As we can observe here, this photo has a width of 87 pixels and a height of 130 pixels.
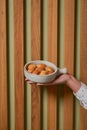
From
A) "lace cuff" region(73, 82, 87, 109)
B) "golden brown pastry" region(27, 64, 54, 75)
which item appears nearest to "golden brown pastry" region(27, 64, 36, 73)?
"golden brown pastry" region(27, 64, 54, 75)

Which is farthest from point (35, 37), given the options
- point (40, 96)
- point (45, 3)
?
point (40, 96)

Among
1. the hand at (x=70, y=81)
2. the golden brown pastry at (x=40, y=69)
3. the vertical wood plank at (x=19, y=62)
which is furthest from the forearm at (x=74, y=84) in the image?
the vertical wood plank at (x=19, y=62)

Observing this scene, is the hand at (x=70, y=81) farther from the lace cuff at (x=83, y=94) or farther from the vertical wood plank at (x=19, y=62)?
the vertical wood plank at (x=19, y=62)

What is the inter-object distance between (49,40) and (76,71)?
0.21 metres

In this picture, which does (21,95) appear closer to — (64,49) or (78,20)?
(64,49)

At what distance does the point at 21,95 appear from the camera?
4.21 ft

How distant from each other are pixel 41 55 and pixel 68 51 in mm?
139

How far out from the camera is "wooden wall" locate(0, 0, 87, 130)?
1.23 meters

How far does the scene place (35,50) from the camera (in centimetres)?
125

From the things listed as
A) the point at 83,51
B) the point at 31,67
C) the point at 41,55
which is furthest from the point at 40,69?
the point at 83,51

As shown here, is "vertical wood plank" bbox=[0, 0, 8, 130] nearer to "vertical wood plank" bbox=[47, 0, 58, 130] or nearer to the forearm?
"vertical wood plank" bbox=[47, 0, 58, 130]

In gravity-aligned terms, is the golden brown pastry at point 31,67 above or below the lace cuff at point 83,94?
above

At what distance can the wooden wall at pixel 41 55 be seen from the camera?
1234 millimetres

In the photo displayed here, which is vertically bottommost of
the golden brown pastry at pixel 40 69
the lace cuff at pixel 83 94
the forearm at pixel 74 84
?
the lace cuff at pixel 83 94
